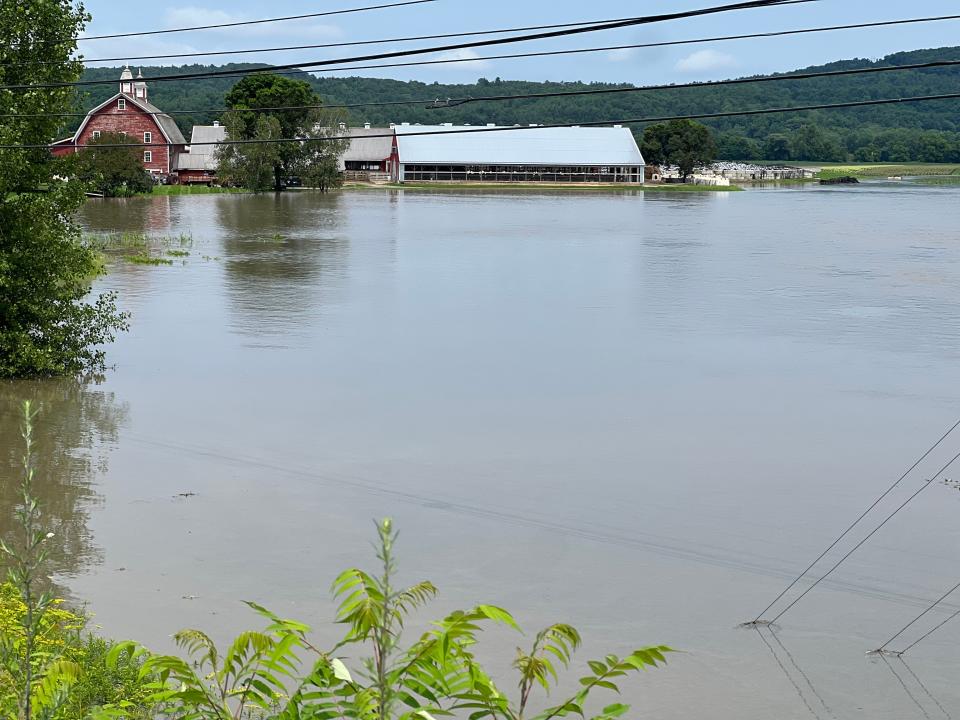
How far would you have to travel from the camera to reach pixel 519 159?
125m

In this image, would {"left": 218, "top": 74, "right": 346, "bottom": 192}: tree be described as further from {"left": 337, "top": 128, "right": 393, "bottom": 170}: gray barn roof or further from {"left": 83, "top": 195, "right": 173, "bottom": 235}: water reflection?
{"left": 337, "top": 128, "right": 393, "bottom": 170}: gray barn roof

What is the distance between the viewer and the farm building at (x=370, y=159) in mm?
125000

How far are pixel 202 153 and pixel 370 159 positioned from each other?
61.5 feet

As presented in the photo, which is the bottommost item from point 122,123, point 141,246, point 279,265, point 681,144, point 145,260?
point 279,265

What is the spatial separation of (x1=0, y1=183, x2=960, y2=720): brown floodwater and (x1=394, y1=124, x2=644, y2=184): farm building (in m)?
86.5

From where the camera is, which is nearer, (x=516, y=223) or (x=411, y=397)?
(x=411, y=397)

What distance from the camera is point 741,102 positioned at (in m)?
174

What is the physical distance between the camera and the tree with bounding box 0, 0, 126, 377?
2006 cm

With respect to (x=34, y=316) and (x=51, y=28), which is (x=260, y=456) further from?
(x=51, y=28)

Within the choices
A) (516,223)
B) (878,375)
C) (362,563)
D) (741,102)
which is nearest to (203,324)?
(878,375)

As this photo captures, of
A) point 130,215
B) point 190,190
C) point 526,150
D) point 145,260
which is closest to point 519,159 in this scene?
point 526,150

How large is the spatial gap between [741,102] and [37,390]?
162 metres

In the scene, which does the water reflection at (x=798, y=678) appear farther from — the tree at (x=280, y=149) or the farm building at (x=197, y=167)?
the farm building at (x=197, y=167)

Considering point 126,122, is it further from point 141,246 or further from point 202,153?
point 141,246
